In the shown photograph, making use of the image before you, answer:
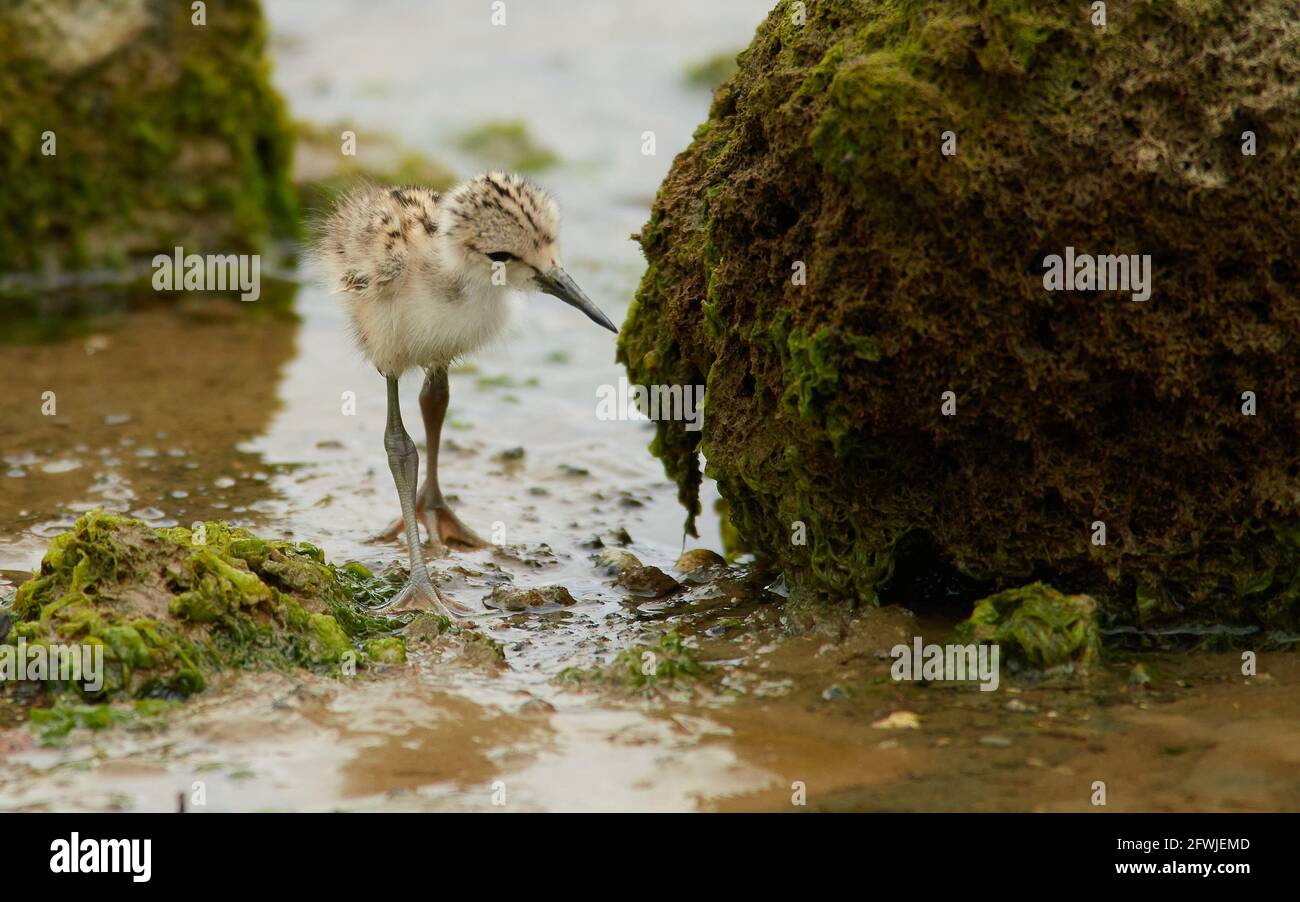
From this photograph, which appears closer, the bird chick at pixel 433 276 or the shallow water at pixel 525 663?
the shallow water at pixel 525 663

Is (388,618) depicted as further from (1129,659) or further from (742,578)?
(1129,659)

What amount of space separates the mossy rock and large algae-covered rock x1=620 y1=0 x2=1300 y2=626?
1.88 m

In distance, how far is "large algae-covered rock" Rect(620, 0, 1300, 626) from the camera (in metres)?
5.17

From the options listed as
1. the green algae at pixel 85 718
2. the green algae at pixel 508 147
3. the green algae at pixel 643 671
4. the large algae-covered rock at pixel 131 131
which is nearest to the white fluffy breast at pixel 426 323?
the green algae at pixel 643 671

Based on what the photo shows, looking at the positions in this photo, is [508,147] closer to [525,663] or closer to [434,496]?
[434,496]

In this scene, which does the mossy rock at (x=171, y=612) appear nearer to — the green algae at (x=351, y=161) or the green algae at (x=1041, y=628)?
the green algae at (x=1041, y=628)

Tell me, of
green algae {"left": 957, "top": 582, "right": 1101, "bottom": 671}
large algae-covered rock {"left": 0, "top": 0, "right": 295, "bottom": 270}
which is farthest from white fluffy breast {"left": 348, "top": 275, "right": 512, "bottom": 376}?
large algae-covered rock {"left": 0, "top": 0, "right": 295, "bottom": 270}

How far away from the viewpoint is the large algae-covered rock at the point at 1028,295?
5.17 m

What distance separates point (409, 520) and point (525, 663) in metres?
1.19

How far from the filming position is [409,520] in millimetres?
6785

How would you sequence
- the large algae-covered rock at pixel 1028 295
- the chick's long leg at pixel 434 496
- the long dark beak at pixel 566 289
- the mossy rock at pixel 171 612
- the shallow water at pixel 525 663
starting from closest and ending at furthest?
the shallow water at pixel 525 663 < the large algae-covered rock at pixel 1028 295 < the mossy rock at pixel 171 612 < the long dark beak at pixel 566 289 < the chick's long leg at pixel 434 496

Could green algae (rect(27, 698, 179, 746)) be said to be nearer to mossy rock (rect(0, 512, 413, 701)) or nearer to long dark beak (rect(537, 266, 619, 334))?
mossy rock (rect(0, 512, 413, 701))

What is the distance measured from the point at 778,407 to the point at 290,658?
210cm

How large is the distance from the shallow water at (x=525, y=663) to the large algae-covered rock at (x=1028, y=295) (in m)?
0.44
